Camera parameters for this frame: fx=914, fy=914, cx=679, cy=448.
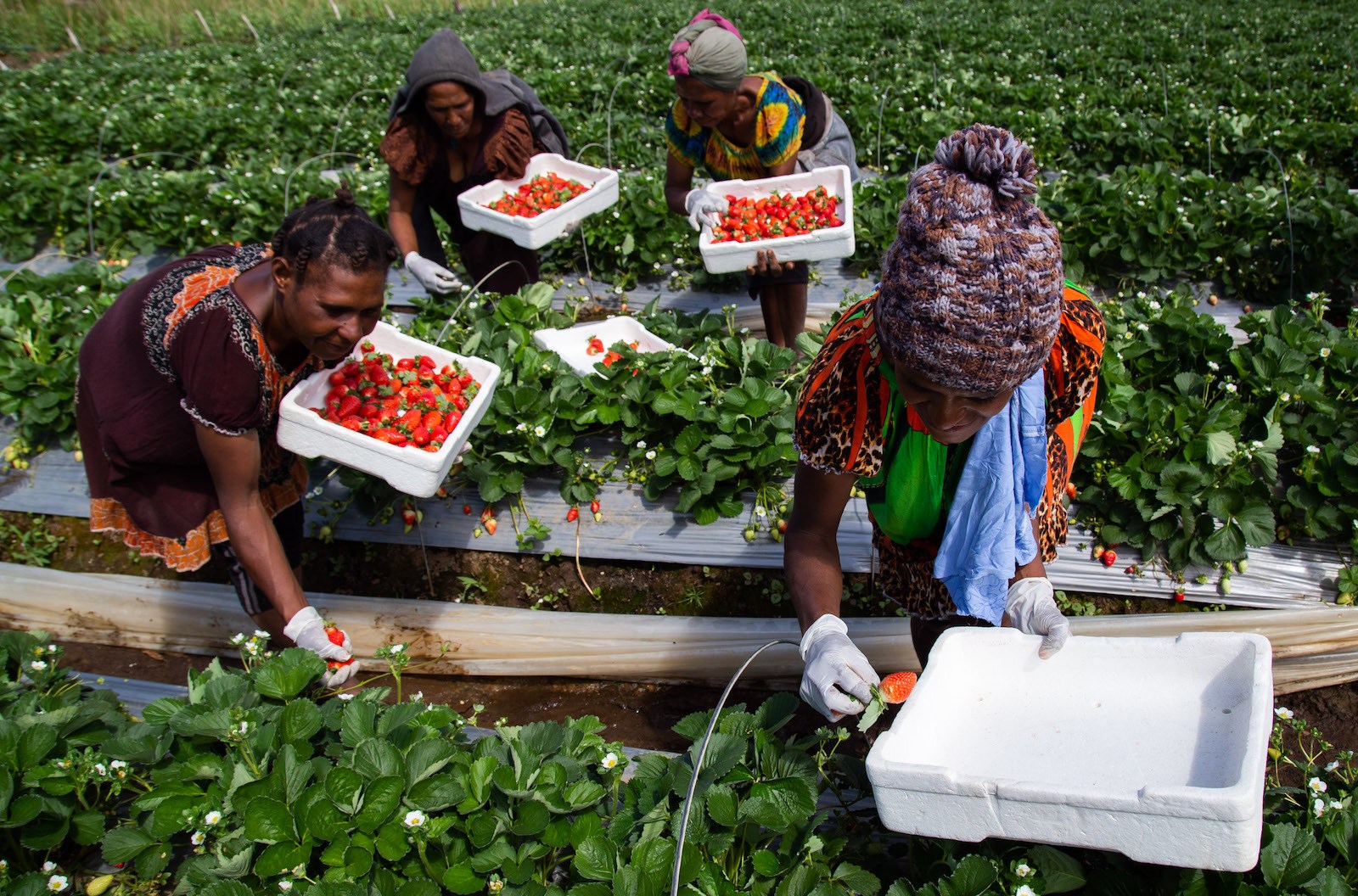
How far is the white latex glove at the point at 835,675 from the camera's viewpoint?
1.57 m

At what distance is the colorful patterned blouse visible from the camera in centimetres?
352

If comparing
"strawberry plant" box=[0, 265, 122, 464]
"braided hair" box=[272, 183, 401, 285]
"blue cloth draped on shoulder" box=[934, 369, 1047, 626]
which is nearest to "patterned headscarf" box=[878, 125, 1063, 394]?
"blue cloth draped on shoulder" box=[934, 369, 1047, 626]

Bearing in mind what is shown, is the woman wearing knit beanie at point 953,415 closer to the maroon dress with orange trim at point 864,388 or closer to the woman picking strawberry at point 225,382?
the maroon dress with orange trim at point 864,388

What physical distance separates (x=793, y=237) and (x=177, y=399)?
2.06 meters

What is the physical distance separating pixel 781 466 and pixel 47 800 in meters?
2.21

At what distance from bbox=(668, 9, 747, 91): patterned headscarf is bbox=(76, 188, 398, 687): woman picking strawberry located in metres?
1.45

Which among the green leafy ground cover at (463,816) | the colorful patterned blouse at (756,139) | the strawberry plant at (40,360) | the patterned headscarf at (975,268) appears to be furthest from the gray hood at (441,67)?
the patterned headscarf at (975,268)

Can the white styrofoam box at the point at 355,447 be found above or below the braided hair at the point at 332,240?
below

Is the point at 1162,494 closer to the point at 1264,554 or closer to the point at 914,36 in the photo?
the point at 1264,554

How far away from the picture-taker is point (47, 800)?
192cm

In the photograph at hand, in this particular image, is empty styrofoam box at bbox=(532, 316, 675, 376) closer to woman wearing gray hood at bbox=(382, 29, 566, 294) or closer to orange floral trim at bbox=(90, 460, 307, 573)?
woman wearing gray hood at bbox=(382, 29, 566, 294)

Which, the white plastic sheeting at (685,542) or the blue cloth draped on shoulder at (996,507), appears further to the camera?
the white plastic sheeting at (685,542)

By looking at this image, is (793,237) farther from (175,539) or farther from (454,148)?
(175,539)

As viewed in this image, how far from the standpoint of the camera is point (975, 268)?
1.25m
